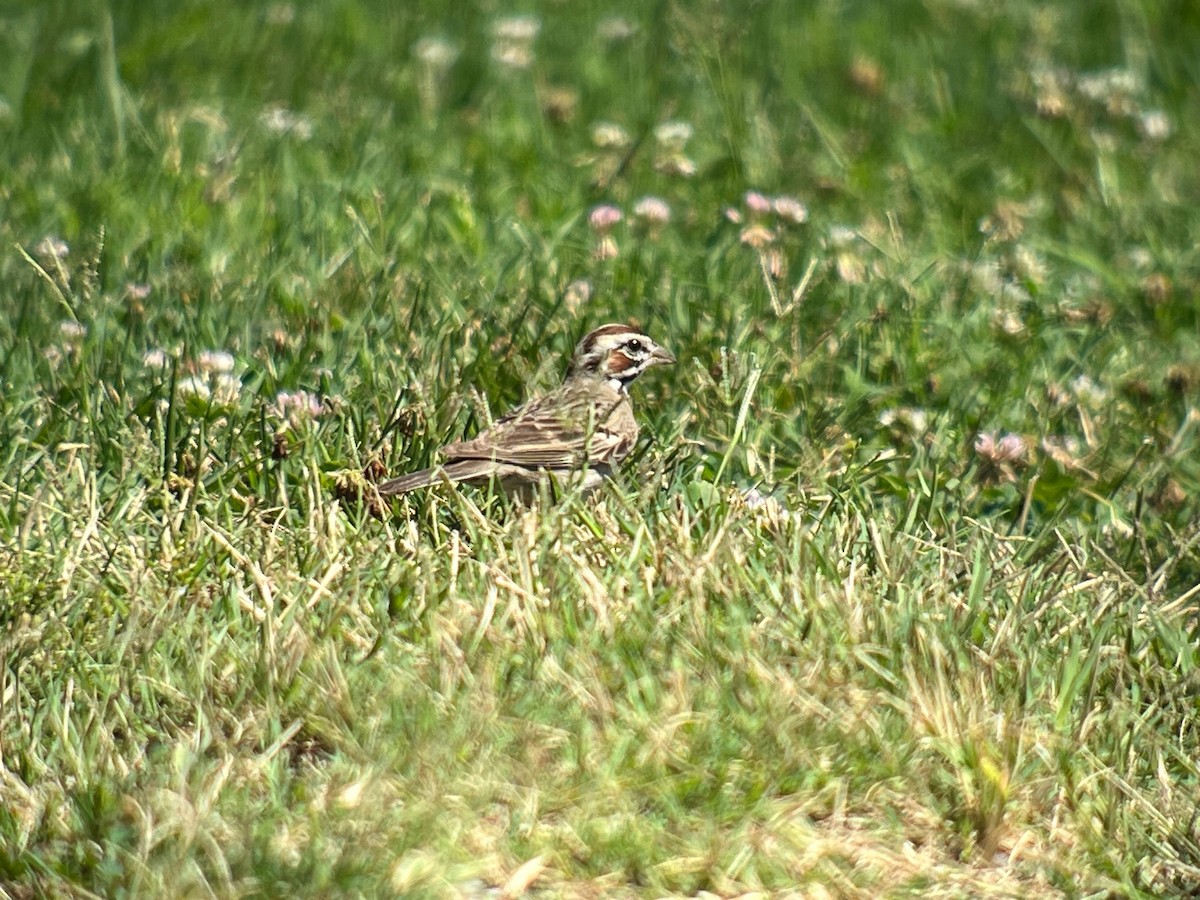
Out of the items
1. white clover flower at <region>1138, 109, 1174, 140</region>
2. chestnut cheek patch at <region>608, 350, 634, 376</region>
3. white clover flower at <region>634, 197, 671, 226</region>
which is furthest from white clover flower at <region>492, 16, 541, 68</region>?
chestnut cheek patch at <region>608, 350, 634, 376</region>

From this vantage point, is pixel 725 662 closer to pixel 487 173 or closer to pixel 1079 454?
pixel 1079 454

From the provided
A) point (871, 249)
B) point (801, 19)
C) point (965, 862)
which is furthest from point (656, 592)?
point (801, 19)

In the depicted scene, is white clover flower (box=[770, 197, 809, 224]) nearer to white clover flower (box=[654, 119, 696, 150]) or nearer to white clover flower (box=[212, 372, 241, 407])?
white clover flower (box=[654, 119, 696, 150])

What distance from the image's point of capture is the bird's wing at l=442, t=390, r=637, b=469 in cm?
531

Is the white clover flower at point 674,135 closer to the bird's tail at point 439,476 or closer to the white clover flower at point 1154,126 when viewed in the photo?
the white clover flower at point 1154,126

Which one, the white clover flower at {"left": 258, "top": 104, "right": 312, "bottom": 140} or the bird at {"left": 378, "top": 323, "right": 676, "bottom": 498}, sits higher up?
the bird at {"left": 378, "top": 323, "right": 676, "bottom": 498}

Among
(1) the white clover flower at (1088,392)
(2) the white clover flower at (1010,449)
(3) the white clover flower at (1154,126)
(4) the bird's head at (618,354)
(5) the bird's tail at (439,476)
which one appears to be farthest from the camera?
(3) the white clover flower at (1154,126)

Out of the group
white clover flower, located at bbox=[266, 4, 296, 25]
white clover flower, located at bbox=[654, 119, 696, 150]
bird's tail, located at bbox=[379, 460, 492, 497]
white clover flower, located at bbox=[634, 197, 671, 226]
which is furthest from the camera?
white clover flower, located at bbox=[266, 4, 296, 25]

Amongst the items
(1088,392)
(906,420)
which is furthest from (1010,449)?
(1088,392)

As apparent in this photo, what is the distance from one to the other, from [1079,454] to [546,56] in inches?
180

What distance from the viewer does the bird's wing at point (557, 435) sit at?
17.4 feet

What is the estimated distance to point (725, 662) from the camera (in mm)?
4207

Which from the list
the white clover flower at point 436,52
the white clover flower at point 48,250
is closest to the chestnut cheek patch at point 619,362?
the white clover flower at point 48,250

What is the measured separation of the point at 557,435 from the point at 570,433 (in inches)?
2.5
